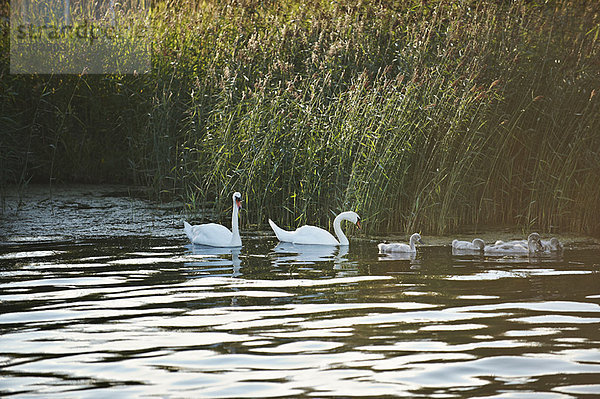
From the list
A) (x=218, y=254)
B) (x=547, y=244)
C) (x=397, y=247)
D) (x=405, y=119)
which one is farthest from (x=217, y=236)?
(x=547, y=244)

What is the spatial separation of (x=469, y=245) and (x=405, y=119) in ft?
5.79

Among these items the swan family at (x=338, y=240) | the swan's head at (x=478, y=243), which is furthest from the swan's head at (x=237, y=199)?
the swan's head at (x=478, y=243)

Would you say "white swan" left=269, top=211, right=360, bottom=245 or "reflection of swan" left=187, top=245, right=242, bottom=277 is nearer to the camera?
"reflection of swan" left=187, top=245, right=242, bottom=277

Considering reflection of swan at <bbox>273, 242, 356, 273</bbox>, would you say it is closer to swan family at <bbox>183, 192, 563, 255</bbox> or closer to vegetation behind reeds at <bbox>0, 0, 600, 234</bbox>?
swan family at <bbox>183, 192, 563, 255</bbox>

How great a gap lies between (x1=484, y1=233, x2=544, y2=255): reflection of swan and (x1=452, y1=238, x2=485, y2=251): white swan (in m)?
0.07

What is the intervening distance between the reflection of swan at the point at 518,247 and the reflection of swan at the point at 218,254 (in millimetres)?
2445

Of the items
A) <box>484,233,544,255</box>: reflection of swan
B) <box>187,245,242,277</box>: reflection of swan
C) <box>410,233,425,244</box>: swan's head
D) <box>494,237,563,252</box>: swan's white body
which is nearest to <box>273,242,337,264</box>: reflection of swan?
<box>187,245,242,277</box>: reflection of swan

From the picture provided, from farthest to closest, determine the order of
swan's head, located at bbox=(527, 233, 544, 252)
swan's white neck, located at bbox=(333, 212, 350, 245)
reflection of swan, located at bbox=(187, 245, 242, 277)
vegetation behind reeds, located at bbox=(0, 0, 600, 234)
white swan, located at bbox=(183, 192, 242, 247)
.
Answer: vegetation behind reeds, located at bbox=(0, 0, 600, 234) → swan's white neck, located at bbox=(333, 212, 350, 245) → white swan, located at bbox=(183, 192, 242, 247) → swan's head, located at bbox=(527, 233, 544, 252) → reflection of swan, located at bbox=(187, 245, 242, 277)

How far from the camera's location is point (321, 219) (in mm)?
11672

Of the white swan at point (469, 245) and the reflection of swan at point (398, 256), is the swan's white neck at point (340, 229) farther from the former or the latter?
the white swan at point (469, 245)

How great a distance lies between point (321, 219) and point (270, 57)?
2347 millimetres

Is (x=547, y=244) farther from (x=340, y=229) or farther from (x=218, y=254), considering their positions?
(x=218, y=254)

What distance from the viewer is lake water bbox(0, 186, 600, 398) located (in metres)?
4.98

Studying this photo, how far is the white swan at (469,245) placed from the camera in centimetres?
980
